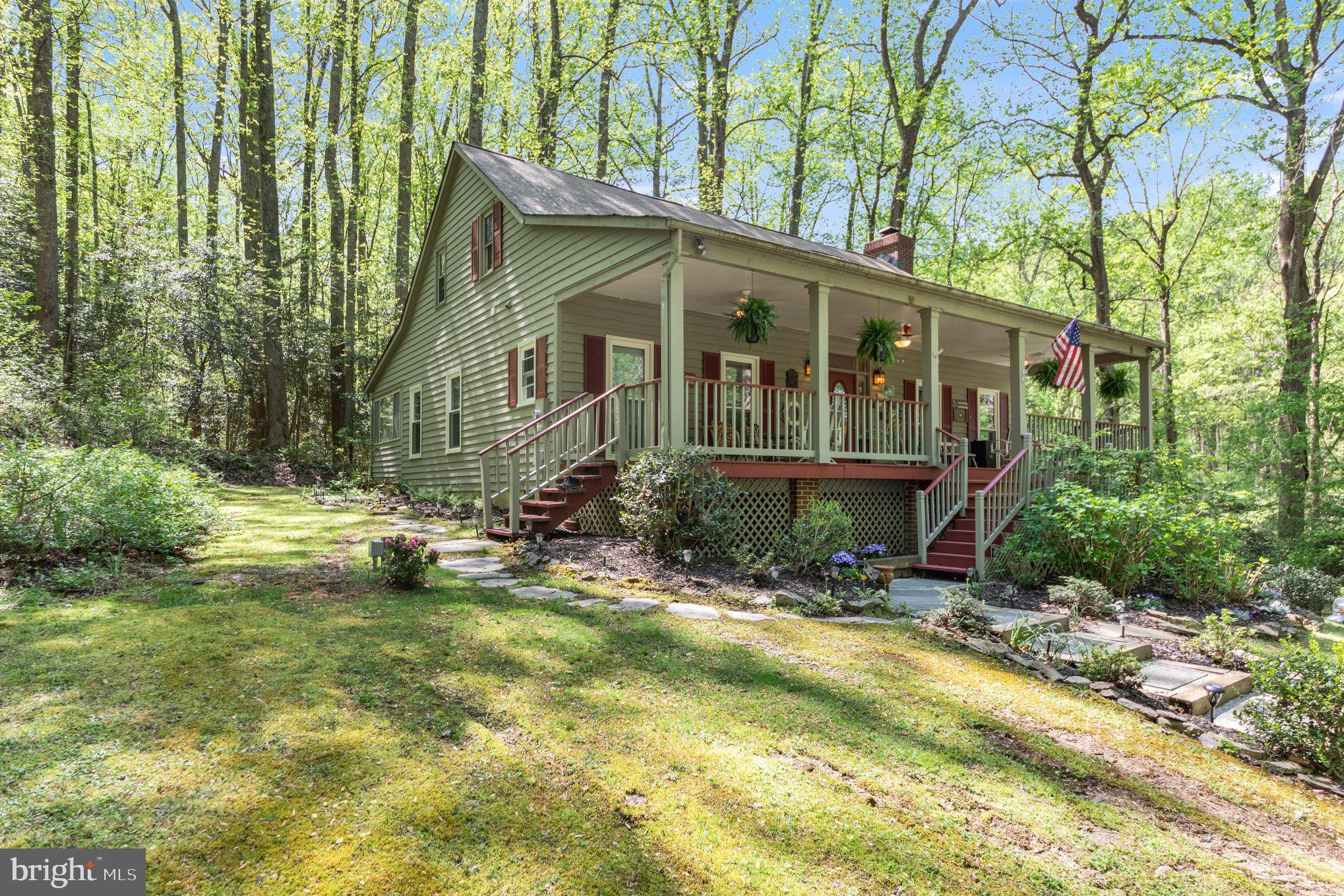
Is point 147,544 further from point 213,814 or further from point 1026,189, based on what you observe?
point 1026,189

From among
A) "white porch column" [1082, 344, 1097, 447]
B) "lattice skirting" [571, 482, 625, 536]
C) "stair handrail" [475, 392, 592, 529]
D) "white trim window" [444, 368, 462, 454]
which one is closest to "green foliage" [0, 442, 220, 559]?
"stair handrail" [475, 392, 592, 529]

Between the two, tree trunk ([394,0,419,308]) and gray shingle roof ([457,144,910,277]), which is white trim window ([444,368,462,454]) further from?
tree trunk ([394,0,419,308])

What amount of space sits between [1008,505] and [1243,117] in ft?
44.7

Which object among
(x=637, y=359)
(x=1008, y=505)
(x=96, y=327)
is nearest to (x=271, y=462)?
(x=96, y=327)

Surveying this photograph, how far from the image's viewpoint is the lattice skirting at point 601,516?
9.48 metres

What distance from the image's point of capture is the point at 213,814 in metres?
2.32

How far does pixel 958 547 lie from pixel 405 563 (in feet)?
23.5

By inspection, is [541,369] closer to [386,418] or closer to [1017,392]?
[1017,392]

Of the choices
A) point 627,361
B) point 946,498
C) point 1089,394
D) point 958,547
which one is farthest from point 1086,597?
point 1089,394

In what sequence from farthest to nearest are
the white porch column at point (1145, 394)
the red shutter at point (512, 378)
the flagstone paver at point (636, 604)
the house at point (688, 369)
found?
the white porch column at point (1145, 394) → the red shutter at point (512, 378) → the house at point (688, 369) → the flagstone paver at point (636, 604)

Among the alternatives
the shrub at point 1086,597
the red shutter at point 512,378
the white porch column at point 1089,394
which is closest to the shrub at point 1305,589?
the shrub at point 1086,597

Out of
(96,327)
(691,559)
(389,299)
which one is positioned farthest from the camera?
(389,299)

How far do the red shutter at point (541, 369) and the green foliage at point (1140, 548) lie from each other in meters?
7.16

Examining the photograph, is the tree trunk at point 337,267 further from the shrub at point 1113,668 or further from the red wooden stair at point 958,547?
the shrub at point 1113,668
